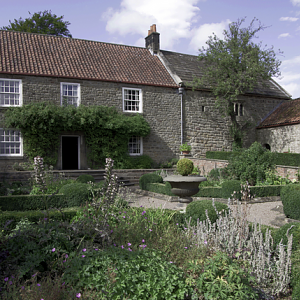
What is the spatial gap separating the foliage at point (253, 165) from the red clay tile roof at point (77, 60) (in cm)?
824

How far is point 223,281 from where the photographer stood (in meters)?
3.16

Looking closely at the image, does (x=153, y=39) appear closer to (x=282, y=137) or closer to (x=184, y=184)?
(x=282, y=137)

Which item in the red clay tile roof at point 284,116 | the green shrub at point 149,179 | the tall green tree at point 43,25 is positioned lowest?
the green shrub at point 149,179

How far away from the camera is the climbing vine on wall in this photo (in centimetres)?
1519

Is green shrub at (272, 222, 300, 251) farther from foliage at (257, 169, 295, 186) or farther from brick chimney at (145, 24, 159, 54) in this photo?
brick chimney at (145, 24, 159, 54)

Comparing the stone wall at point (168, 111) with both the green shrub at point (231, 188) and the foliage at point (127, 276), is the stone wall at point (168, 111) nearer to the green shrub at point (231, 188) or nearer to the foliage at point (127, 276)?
the green shrub at point (231, 188)

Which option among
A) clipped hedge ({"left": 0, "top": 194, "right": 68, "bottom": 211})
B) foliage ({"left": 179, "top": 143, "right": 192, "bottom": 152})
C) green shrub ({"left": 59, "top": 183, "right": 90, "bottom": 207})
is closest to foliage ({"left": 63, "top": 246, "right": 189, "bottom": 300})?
green shrub ({"left": 59, "top": 183, "right": 90, "bottom": 207})

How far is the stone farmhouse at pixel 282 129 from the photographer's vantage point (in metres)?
18.0

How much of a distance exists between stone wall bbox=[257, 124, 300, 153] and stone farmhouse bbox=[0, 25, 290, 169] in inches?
20.9

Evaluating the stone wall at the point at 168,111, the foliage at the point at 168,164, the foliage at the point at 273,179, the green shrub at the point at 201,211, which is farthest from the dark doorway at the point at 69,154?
the green shrub at the point at 201,211

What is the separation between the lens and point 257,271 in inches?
154

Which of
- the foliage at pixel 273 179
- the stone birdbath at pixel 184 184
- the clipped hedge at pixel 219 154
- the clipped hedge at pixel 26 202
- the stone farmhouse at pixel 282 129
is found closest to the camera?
the stone birdbath at pixel 184 184

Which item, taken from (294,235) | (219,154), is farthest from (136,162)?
(294,235)

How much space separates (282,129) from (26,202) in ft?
51.9
